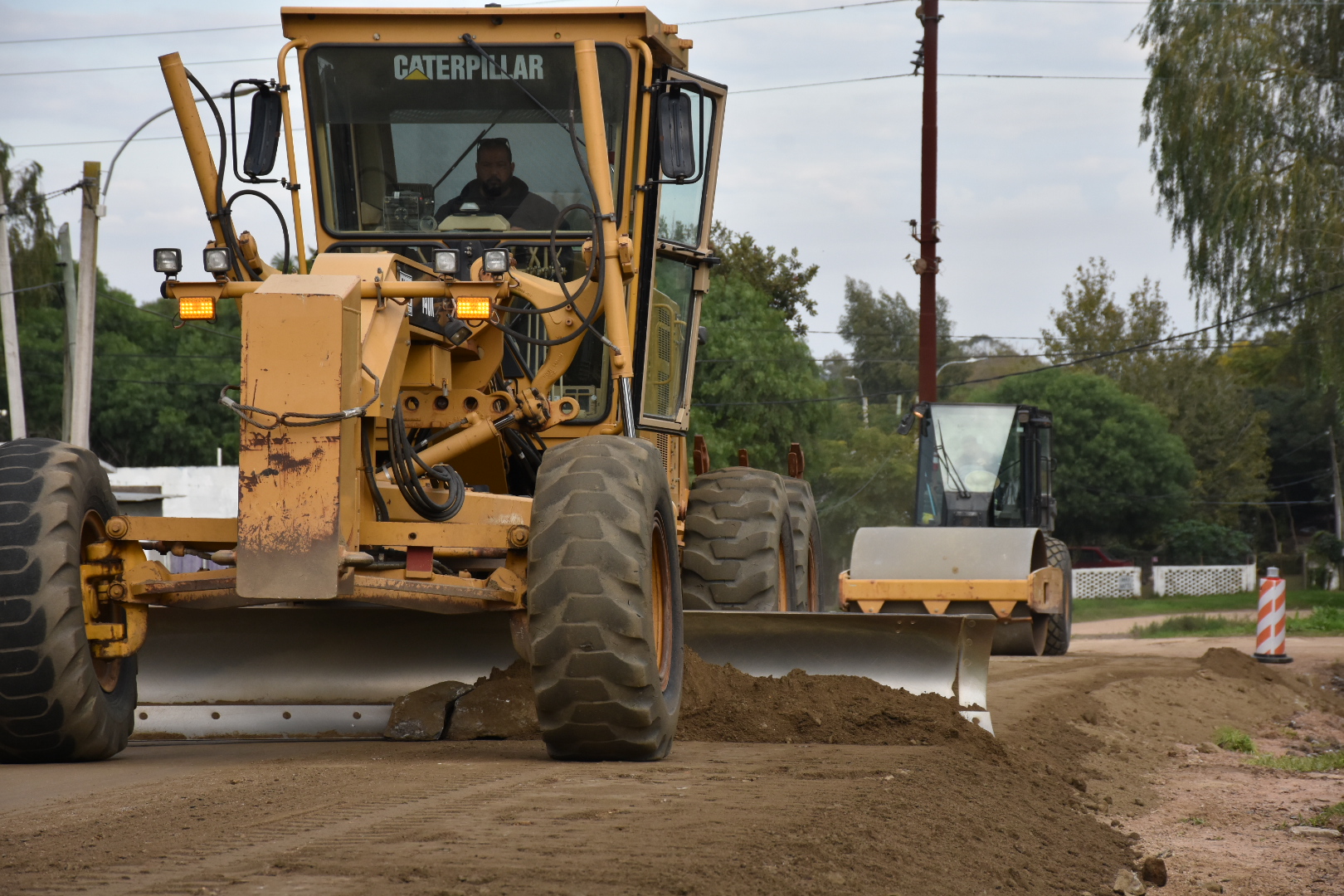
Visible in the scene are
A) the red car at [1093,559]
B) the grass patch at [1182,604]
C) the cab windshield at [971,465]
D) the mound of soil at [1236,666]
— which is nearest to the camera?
the mound of soil at [1236,666]

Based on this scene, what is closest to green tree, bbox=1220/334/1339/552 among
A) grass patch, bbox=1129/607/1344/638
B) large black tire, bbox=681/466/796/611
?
grass patch, bbox=1129/607/1344/638

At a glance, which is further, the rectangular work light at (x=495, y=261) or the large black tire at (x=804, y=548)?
the large black tire at (x=804, y=548)

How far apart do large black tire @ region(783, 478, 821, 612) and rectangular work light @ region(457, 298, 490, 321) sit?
413 centimetres

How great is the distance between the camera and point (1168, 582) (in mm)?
39438

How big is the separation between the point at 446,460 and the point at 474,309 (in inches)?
30.0

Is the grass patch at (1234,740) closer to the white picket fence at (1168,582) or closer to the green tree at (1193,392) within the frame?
the white picket fence at (1168,582)

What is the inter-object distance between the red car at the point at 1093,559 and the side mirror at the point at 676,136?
41418 mm

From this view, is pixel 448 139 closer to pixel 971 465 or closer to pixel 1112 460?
pixel 971 465

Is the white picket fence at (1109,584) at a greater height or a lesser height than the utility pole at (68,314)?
lesser

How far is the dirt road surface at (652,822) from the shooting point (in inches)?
146

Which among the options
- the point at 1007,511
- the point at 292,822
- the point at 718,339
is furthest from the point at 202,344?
the point at 292,822

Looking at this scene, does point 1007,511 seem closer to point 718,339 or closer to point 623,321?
point 623,321

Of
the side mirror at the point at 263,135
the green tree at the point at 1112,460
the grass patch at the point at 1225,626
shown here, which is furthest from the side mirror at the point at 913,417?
the green tree at the point at 1112,460

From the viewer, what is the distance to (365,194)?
7.73 metres
